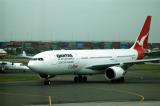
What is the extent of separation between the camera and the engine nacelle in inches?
1455

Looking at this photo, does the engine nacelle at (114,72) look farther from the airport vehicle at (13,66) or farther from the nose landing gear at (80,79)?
the airport vehicle at (13,66)

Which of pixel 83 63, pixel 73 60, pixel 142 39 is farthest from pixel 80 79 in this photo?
pixel 142 39

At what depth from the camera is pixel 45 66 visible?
1362 inches

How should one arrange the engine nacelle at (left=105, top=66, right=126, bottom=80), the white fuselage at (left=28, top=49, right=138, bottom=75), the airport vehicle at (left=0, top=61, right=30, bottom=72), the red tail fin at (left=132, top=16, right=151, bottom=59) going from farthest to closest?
the airport vehicle at (left=0, top=61, right=30, bottom=72), the red tail fin at (left=132, top=16, right=151, bottom=59), the engine nacelle at (left=105, top=66, right=126, bottom=80), the white fuselage at (left=28, top=49, right=138, bottom=75)

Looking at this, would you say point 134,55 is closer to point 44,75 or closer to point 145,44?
point 145,44

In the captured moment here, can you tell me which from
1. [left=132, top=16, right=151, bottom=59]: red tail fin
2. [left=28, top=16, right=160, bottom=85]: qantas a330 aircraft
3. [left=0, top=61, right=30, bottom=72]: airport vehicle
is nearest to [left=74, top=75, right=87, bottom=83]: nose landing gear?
[left=28, top=16, right=160, bottom=85]: qantas a330 aircraft

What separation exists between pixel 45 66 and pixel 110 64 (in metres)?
7.38

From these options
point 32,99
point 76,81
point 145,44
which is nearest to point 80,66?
point 76,81

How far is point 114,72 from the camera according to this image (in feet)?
121

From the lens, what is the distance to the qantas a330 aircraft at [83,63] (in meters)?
34.9

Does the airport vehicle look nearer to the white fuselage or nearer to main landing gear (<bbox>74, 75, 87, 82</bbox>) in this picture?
the white fuselage

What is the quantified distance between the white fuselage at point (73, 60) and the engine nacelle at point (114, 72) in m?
1.69

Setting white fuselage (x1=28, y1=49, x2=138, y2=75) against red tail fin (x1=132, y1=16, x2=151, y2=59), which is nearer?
white fuselage (x1=28, y1=49, x2=138, y2=75)

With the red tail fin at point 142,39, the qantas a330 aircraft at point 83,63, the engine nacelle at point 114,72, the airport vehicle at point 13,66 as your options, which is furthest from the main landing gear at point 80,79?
the airport vehicle at point 13,66
